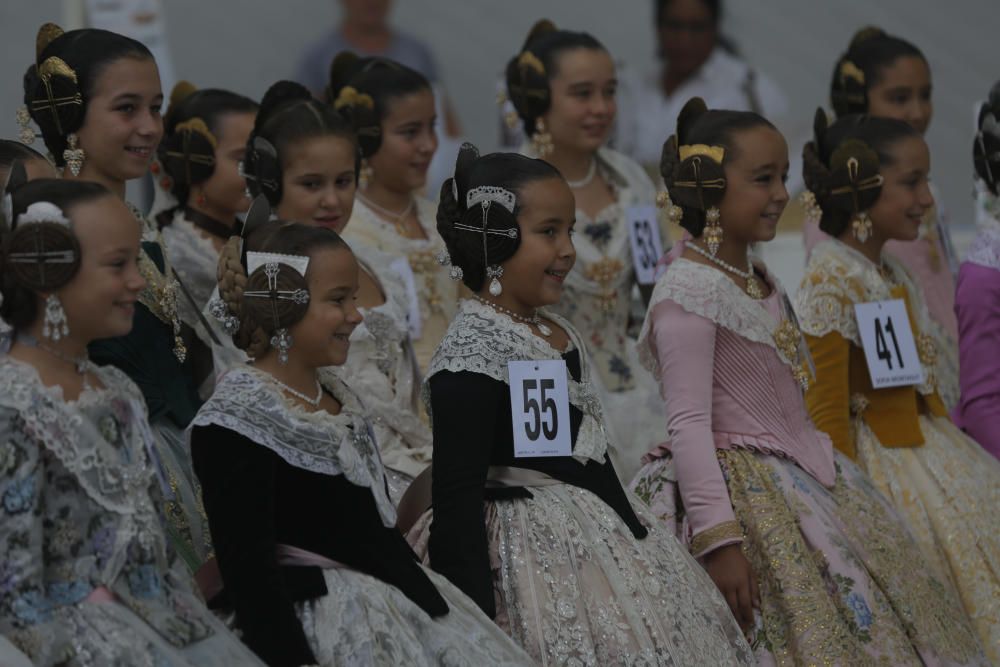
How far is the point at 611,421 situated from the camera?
18.0 feet

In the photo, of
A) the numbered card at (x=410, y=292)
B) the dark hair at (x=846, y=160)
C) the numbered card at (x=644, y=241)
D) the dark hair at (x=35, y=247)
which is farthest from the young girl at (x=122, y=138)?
the numbered card at (x=644, y=241)

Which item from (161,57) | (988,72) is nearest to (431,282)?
(161,57)

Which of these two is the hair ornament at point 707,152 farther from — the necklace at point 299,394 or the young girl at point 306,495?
the necklace at point 299,394

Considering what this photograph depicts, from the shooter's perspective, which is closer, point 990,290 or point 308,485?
point 308,485

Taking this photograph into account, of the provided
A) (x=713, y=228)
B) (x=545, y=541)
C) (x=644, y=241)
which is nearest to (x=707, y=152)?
(x=713, y=228)

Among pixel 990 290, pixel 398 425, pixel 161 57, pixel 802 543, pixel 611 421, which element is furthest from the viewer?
pixel 161 57

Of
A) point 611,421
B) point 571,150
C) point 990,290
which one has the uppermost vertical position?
point 571,150

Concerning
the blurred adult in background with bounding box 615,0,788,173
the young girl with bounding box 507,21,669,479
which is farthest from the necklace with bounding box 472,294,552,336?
the blurred adult in background with bounding box 615,0,788,173

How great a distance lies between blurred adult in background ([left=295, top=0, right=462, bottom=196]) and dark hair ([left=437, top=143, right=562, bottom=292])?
4.44m

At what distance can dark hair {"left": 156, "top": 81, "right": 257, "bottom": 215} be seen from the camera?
4.92m

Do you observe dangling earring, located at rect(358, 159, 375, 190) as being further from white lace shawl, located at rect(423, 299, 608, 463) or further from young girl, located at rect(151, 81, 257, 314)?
white lace shawl, located at rect(423, 299, 608, 463)

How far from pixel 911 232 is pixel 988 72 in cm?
477

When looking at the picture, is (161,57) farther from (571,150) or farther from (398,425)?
(398,425)

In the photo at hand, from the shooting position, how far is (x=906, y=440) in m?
4.62
